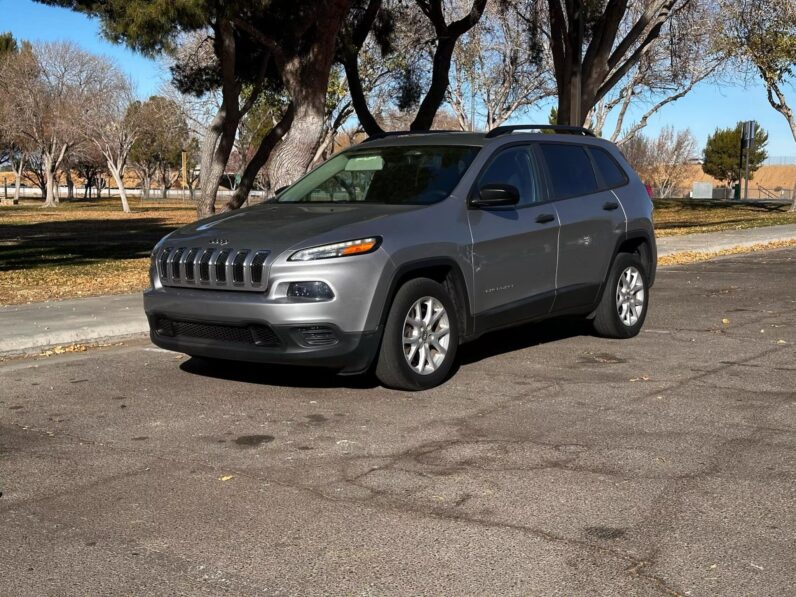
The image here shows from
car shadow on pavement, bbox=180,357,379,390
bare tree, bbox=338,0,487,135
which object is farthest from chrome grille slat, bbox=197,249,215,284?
bare tree, bbox=338,0,487,135

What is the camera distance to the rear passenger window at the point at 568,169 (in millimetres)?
8430

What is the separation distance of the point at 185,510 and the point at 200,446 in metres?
1.11

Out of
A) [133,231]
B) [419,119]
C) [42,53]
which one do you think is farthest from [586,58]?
[42,53]

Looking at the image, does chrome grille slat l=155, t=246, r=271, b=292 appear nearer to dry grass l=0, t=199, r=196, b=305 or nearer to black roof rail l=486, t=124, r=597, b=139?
black roof rail l=486, t=124, r=597, b=139

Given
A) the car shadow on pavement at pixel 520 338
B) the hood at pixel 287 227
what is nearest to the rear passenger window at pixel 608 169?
the car shadow on pavement at pixel 520 338

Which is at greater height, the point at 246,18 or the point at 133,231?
the point at 246,18

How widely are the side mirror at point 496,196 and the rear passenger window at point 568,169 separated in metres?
0.97

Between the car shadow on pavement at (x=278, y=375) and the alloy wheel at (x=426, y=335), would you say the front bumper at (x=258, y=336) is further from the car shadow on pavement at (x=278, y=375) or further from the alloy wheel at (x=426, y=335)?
the car shadow on pavement at (x=278, y=375)

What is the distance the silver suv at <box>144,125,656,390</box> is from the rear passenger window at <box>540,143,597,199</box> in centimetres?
1

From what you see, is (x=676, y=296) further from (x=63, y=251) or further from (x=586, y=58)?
(x=63, y=251)

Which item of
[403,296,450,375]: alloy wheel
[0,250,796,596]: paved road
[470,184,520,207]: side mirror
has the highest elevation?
[470,184,520,207]: side mirror

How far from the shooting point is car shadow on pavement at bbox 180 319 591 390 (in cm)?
743

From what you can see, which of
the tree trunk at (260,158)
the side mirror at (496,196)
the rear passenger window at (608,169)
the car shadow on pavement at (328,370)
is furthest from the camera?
the tree trunk at (260,158)

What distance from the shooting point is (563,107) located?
21078mm
